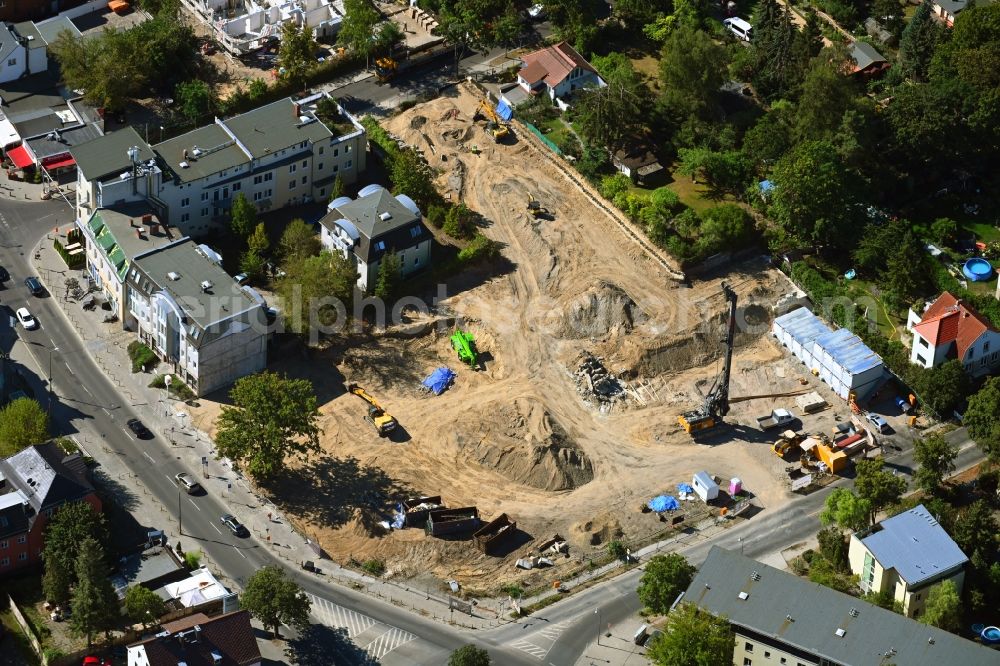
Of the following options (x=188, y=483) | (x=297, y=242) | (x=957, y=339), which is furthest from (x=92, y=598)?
(x=957, y=339)

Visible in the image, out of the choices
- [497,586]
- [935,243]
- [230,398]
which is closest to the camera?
[497,586]

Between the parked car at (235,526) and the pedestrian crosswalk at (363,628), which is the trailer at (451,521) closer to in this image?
the pedestrian crosswalk at (363,628)

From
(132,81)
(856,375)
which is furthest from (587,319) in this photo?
(132,81)

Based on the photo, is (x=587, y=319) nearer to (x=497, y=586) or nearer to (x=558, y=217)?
(x=558, y=217)

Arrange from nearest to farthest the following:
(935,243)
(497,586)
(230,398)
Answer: (497,586) → (230,398) → (935,243)

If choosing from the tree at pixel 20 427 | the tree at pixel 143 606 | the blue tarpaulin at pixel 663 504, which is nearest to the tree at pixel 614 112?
the blue tarpaulin at pixel 663 504

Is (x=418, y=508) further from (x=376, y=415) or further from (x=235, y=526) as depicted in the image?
(x=235, y=526)

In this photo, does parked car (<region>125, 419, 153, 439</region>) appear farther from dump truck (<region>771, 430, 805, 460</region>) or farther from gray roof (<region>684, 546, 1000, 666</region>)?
dump truck (<region>771, 430, 805, 460</region>)
